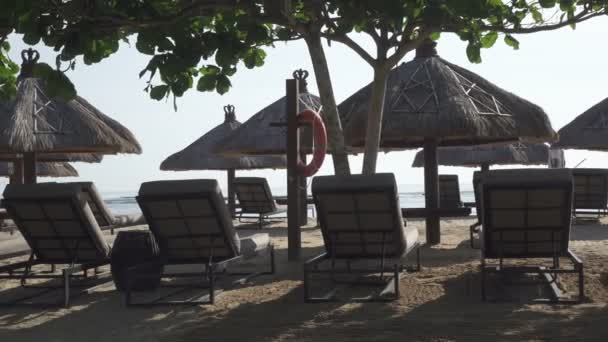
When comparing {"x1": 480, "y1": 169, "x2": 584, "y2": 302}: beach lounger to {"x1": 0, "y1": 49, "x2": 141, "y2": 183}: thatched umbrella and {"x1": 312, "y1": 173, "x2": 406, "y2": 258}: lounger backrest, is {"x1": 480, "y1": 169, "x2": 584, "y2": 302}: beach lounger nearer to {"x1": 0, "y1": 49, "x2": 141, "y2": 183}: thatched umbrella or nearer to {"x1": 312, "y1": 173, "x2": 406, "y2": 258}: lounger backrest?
{"x1": 312, "y1": 173, "x2": 406, "y2": 258}: lounger backrest

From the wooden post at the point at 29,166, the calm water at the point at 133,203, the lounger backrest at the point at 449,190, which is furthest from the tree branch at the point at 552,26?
the calm water at the point at 133,203

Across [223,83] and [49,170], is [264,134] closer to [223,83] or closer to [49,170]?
[223,83]

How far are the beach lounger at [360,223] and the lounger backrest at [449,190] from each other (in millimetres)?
5685

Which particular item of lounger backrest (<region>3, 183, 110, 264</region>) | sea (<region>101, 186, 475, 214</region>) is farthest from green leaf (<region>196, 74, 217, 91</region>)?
sea (<region>101, 186, 475, 214</region>)

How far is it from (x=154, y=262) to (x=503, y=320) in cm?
270

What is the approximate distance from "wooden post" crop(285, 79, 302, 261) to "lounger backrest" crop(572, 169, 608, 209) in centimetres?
565

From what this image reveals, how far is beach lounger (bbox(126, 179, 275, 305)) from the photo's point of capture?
526 centimetres

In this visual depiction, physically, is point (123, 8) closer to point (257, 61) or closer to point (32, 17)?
point (32, 17)

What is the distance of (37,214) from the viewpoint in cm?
553

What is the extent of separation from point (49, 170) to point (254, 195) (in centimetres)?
767

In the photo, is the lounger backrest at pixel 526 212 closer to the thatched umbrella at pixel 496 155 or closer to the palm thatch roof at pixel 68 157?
the palm thatch roof at pixel 68 157

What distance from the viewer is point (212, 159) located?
15.5 meters

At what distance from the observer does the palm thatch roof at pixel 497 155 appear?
1712 centimetres

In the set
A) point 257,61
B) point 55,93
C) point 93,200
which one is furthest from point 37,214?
point 257,61
